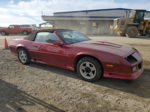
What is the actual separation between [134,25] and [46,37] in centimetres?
1623

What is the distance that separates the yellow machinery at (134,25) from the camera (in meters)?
18.1

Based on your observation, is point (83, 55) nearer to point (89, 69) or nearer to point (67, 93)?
point (89, 69)

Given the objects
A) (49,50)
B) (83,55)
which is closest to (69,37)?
(49,50)

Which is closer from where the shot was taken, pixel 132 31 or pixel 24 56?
pixel 24 56

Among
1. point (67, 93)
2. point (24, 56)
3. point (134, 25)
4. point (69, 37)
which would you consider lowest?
point (67, 93)

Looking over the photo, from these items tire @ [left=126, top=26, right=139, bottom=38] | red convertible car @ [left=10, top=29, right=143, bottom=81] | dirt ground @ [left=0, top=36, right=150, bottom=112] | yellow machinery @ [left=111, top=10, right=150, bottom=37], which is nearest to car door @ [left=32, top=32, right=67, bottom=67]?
red convertible car @ [left=10, top=29, right=143, bottom=81]

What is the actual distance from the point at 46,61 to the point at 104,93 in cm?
230

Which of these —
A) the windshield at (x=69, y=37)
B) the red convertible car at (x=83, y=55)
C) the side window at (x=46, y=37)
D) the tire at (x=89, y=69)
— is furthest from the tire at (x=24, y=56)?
the tire at (x=89, y=69)

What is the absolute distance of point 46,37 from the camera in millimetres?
4918

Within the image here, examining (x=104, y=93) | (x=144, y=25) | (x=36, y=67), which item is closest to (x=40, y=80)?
(x=36, y=67)

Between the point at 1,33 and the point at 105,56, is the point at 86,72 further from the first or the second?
the point at 1,33

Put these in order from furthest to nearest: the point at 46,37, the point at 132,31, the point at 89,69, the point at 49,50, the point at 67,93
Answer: the point at 132,31 → the point at 46,37 → the point at 49,50 → the point at 89,69 → the point at 67,93

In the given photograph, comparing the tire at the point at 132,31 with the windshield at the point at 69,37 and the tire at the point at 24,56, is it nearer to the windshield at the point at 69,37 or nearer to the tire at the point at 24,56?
the windshield at the point at 69,37

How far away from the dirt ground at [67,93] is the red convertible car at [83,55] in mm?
303
